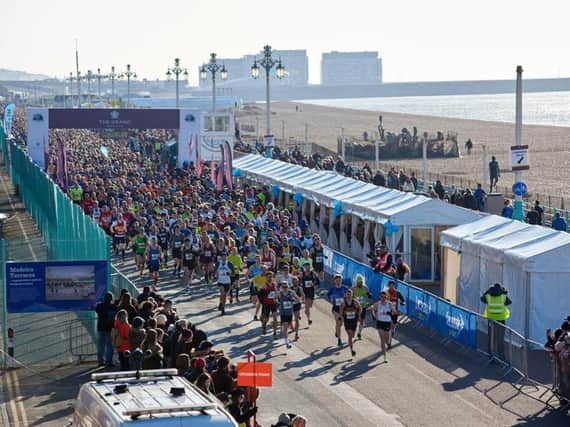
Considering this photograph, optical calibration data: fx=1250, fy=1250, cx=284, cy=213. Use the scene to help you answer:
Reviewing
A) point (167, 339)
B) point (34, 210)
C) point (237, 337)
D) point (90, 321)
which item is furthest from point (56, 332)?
point (34, 210)

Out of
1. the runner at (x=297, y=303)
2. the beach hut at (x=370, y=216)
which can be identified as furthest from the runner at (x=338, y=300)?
the beach hut at (x=370, y=216)

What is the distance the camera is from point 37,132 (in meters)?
58.0

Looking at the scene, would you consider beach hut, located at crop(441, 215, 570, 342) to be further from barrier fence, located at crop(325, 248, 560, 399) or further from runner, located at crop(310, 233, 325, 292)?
runner, located at crop(310, 233, 325, 292)

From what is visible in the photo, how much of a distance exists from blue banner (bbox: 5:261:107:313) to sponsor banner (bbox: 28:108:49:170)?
3822cm

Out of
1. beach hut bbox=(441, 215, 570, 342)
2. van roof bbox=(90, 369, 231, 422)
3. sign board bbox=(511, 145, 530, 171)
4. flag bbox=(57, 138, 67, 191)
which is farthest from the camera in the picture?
flag bbox=(57, 138, 67, 191)

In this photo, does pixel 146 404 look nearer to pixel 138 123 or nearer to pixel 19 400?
pixel 19 400

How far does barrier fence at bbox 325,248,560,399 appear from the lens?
19516mm

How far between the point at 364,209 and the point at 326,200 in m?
3.69

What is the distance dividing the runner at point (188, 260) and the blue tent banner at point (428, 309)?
135 inches

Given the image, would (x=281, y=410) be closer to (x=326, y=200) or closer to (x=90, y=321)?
(x=90, y=321)

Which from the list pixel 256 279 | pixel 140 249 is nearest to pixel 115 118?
pixel 140 249

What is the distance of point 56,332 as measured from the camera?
22.7 m

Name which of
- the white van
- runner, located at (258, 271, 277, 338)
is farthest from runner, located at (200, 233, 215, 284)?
the white van

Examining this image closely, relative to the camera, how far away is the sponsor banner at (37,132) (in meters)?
58.0
